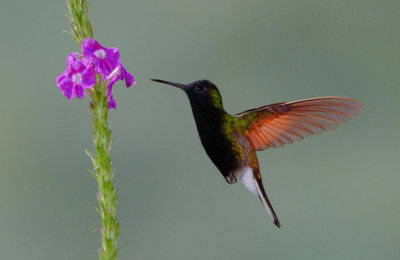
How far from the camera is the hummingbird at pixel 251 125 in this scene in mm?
1524

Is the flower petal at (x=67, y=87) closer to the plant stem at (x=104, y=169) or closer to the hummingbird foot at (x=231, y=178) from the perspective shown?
the plant stem at (x=104, y=169)

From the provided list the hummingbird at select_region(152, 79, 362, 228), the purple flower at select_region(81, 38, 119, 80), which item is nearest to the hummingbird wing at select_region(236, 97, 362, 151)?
the hummingbird at select_region(152, 79, 362, 228)

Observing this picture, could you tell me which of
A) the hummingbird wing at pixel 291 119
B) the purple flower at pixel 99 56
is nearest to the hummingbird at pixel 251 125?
the hummingbird wing at pixel 291 119

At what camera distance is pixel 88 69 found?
3.42 feet

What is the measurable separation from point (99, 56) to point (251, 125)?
32.6 inches

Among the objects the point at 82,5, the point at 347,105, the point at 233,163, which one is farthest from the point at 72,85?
the point at 347,105

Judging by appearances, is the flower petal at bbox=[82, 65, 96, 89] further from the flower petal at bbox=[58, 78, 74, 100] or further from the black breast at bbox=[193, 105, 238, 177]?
the black breast at bbox=[193, 105, 238, 177]

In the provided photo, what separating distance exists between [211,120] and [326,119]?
395mm

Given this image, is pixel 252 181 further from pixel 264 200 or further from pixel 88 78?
pixel 88 78

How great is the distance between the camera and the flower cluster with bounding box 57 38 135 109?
102 cm

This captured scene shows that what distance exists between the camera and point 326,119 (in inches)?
61.4

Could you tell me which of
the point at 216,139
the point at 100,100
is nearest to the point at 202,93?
the point at 216,139

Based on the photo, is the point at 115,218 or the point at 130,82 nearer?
the point at 115,218

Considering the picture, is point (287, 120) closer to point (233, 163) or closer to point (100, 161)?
point (233, 163)
